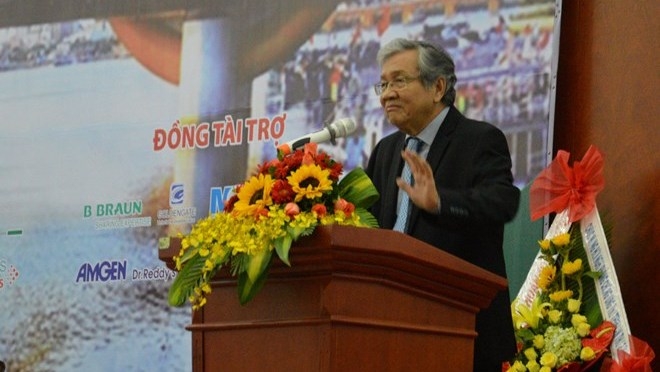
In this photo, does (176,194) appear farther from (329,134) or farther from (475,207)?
(475,207)

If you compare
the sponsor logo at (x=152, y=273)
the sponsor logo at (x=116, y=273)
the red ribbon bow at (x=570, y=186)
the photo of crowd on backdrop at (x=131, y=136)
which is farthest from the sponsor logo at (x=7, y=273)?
the red ribbon bow at (x=570, y=186)

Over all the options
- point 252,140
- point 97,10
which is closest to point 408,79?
point 252,140

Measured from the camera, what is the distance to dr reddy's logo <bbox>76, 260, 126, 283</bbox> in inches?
196

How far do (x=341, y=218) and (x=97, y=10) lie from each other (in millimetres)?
3204

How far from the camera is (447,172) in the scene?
2980mm

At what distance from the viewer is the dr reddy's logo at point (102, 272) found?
196 inches

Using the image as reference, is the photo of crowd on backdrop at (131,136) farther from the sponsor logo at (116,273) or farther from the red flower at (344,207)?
the red flower at (344,207)

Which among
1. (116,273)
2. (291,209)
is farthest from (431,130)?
(116,273)

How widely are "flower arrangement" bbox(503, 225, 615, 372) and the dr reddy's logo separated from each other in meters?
2.06

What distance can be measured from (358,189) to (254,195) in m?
0.21

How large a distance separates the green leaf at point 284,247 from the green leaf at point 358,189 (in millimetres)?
230

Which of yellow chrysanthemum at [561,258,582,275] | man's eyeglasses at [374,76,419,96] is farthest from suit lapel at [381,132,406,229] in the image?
yellow chrysanthemum at [561,258,582,275]

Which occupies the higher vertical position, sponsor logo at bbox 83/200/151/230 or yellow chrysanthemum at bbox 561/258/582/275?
sponsor logo at bbox 83/200/151/230

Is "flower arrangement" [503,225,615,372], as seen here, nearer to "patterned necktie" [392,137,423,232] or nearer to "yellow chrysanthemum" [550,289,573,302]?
"yellow chrysanthemum" [550,289,573,302]
